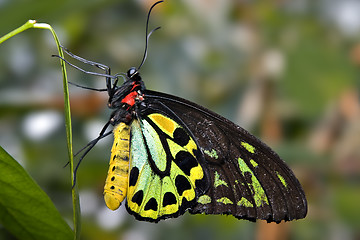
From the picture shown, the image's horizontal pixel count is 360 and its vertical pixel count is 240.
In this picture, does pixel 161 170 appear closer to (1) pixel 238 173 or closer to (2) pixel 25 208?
(1) pixel 238 173

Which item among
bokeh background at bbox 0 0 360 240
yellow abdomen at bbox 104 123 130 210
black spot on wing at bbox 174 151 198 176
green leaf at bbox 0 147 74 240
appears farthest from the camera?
bokeh background at bbox 0 0 360 240

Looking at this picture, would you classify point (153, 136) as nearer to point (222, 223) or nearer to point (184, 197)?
point (184, 197)

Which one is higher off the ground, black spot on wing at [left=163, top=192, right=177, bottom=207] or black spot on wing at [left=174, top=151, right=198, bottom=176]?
black spot on wing at [left=174, top=151, right=198, bottom=176]

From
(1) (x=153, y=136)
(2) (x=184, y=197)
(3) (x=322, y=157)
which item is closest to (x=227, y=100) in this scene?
(3) (x=322, y=157)

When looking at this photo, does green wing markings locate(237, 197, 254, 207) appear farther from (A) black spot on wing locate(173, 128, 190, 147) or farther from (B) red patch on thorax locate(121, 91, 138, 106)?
(B) red patch on thorax locate(121, 91, 138, 106)

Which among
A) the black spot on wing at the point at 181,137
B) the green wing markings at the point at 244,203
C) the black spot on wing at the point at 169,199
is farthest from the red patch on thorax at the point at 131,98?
the green wing markings at the point at 244,203

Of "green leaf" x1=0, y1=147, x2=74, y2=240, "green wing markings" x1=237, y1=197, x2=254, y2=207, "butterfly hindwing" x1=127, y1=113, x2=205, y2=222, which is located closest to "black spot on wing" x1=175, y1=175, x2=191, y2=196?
"butterfly hindwing" x1=127, y1=113, x2=205, y2=222

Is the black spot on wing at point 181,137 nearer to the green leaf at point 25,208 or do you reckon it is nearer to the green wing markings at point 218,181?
the green wing markings at point 218,181

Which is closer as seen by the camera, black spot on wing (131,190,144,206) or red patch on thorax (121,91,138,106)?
black spot on wing (131,190,144,206)
